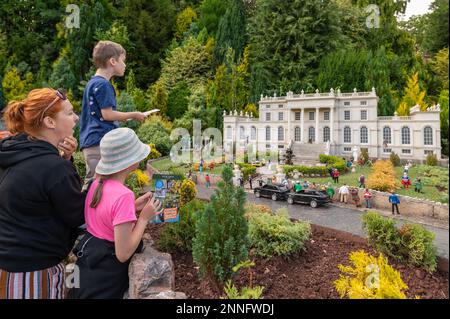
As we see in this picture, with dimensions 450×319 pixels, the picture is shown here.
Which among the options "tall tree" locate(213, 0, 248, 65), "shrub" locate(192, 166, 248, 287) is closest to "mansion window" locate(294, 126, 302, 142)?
"shrub" locate(192, 166, 248, 287)

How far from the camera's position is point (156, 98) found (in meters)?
17.0

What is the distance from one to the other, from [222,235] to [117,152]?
1077 millimetres

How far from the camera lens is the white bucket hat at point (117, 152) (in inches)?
73.6

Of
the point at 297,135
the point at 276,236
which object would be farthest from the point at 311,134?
the point at 276,236

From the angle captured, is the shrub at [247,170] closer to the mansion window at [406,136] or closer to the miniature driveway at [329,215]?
the miniature driveway at [329,215]

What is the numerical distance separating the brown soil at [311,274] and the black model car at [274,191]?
960mm

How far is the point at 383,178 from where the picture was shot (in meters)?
3.79

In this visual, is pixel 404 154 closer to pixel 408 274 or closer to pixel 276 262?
pixel 408 274

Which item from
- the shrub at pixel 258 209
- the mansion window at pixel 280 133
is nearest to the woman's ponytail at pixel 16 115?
the shrub at pixel 258 209

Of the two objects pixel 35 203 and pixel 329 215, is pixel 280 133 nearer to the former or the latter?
pixel 329 215

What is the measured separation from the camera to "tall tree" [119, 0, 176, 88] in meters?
21.4

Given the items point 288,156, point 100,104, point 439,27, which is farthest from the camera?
point 288,156

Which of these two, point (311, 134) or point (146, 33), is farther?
point (146, 33)
